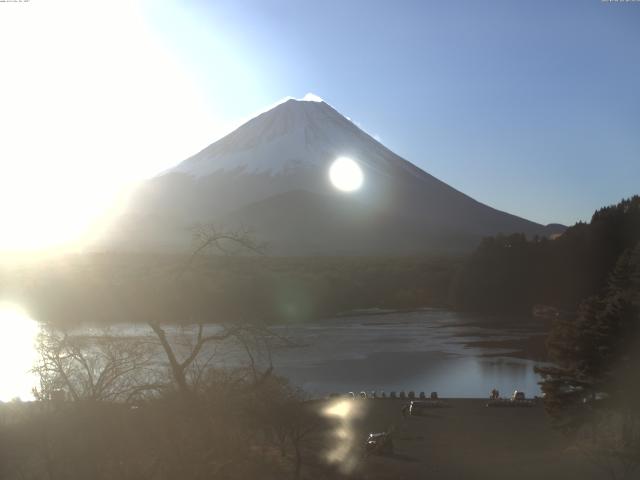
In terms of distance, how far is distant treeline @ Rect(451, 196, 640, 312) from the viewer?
3105cm

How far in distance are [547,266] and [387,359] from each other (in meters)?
18.3

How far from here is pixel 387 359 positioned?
Result: 2022 cm

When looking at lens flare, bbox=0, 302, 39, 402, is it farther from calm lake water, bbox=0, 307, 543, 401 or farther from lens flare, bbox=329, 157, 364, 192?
lens flare, bbox=329, 157, 364, 192

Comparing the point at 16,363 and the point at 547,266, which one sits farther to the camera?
the point at 547,266

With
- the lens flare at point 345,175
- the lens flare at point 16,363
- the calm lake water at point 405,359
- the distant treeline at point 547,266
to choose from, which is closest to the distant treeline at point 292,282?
the lens flare at point 16,363

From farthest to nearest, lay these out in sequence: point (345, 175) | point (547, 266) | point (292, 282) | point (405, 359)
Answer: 1. point (345, 175)
2. point (547, 266)
3. point (292, 282)
4. point (405, 359)

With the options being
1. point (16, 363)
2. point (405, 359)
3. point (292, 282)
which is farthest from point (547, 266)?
point (16, 363)

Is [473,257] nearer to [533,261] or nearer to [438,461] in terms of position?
[533,261]

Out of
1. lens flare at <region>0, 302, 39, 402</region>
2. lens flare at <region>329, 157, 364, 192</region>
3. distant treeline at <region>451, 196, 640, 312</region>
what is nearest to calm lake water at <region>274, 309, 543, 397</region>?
lens flare at <region>0, 302, 39, 402</region>

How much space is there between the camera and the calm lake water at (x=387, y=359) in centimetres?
1560

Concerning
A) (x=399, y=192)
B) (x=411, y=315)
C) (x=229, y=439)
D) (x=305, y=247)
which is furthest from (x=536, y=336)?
(x=399, y=192)

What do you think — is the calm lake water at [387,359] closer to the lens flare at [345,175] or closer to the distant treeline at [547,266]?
the distant treeline at [547,266]

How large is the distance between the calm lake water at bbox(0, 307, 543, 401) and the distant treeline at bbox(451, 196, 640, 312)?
4663 mm

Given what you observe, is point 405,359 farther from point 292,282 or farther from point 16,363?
point 292,282
